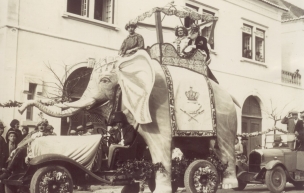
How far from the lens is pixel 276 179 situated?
12.4 meters

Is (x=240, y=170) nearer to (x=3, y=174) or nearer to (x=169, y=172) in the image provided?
(x=169, y=172)

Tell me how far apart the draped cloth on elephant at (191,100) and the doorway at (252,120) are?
13394 mm

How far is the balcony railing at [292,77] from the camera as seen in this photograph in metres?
25.1

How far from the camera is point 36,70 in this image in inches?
558

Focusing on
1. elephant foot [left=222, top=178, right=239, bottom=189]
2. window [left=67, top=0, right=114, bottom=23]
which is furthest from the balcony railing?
elephant foot [left=222, top=178, right=239, bottom=189]

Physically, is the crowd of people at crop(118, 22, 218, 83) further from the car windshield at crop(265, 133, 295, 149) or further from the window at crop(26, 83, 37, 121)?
the window at crop(26, 83, 37, 121)

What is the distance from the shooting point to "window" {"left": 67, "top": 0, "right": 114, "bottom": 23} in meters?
15.7

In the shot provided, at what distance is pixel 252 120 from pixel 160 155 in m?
15.1

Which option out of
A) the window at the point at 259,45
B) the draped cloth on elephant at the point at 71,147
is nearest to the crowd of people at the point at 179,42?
the draped cloth on elephant at the point at 71,147

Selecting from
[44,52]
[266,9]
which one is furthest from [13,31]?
[266,9]

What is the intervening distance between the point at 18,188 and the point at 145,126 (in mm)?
2292

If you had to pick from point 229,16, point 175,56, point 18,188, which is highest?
point 229,16

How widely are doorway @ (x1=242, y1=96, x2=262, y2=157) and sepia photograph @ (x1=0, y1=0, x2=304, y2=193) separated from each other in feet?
3.07

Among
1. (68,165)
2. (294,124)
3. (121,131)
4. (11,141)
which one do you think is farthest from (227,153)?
(294,124)
